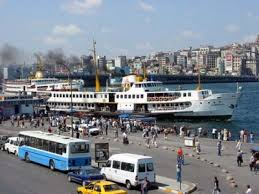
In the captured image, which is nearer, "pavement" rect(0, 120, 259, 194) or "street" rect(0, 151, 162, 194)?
"street" rect(0, 151, 162, 194)

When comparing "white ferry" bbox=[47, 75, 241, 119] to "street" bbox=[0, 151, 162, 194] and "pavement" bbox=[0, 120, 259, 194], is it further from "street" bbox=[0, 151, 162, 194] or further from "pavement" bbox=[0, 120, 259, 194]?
"street" bbox=[0, 151, 162, 194]

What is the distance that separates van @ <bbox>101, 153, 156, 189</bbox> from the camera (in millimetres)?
21203

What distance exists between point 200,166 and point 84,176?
24.8 feet

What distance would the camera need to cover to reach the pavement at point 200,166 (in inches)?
860

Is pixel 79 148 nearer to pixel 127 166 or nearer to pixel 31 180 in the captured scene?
pixel 31 180

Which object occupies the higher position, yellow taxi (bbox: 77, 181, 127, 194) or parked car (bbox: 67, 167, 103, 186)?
yellow taxi (bbox: 77, 181, 127, 194)

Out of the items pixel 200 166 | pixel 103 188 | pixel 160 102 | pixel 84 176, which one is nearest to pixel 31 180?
pixel 84 176

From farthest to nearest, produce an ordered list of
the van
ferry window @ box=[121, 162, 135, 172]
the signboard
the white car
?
1. the white car
2. the signboard
3. ferry window @ box=[121, 162, 135, 172]
4. the van

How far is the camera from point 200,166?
27.2m

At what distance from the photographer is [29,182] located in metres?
23.5

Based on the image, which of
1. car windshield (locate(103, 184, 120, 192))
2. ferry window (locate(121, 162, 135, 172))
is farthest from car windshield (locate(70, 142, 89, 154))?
car windshield (locate(103, 184, 120, 192))

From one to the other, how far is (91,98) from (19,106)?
46.1 ft

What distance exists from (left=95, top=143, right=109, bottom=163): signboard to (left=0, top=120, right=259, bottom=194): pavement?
2803 millimetres

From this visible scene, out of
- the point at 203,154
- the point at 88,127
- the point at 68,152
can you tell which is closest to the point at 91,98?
the point at 88,127
